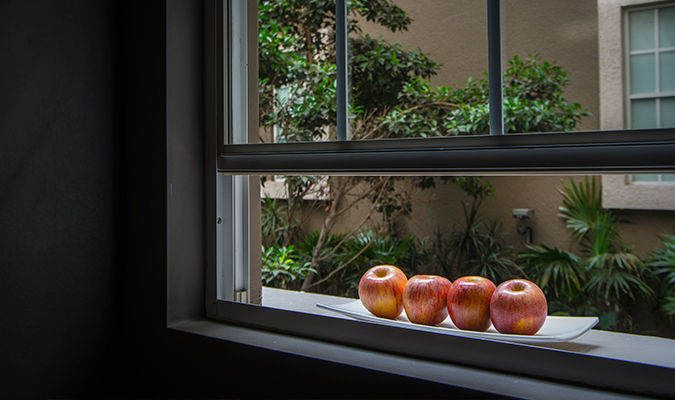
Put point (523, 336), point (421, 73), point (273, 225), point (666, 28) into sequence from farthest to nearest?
point (273, 225) → point (421, 73) → point (666, 28) → point (523, 336)

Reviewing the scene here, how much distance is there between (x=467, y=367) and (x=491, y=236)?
3.25 metres

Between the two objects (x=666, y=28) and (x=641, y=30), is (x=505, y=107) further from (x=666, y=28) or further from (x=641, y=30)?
(x=666, y=28)

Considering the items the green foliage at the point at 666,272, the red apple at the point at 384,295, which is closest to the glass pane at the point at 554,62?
the green foliage at the point at 666,272

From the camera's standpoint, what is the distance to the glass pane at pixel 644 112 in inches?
138

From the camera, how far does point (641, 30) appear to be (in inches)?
137

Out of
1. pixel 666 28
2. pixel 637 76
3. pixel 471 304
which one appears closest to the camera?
pixel 471 304

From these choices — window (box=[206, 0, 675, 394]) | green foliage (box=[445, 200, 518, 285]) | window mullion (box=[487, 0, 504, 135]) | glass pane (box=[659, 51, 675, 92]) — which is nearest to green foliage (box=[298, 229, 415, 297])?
green foliage (box=[445, 200, 518, 285])

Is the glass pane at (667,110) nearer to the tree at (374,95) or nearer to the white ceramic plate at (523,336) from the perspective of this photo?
the tree at (374,95)

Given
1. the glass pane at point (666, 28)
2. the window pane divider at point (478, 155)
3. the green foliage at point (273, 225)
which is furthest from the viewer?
the green foliage at point (273, 225)

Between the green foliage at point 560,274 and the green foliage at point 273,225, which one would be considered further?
the green foliage at point 273,225

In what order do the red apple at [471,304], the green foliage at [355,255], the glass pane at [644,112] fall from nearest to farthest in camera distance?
the red apple at [471,304] → the glass pane at [644,112] → the green foliage at [355,255]

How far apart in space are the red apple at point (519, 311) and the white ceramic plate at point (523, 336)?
0.02m

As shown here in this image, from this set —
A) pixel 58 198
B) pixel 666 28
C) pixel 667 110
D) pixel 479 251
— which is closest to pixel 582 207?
pixel 479 251

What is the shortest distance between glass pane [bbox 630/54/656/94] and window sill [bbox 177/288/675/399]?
3411mm
